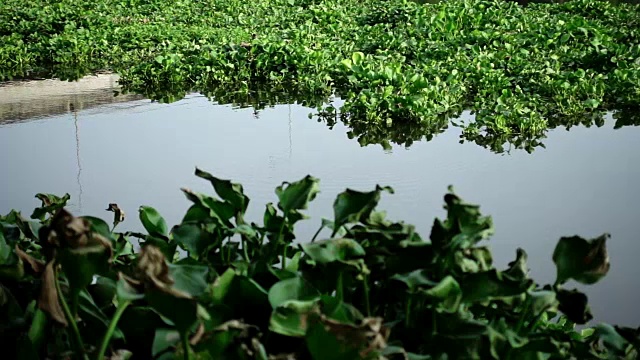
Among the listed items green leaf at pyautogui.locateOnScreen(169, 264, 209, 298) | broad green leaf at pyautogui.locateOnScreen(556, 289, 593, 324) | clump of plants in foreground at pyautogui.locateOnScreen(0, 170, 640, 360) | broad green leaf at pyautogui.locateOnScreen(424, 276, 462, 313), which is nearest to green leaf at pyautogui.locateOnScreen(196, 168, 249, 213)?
clump of plants in foreground at pyautogui.locateOnScreen(0, 170, 640, 360)

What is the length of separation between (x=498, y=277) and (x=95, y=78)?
6.52 m

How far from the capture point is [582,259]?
4.24 feet

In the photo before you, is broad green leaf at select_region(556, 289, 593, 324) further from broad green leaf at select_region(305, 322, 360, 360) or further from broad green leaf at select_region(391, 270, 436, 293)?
broad green leaf at select_region(305, 322, 360, 360)

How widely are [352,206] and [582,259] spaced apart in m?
0.31

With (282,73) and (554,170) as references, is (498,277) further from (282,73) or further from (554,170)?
(282,73)

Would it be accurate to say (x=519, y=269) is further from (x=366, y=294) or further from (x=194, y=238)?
(x=194, y=238)

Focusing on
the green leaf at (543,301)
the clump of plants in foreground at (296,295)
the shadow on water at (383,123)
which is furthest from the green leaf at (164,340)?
the shadow on water at (383,123)

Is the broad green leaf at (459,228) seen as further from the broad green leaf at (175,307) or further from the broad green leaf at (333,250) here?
the broad green leaf at (175,307)

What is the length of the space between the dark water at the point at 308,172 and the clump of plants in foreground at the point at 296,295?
2.01 metres

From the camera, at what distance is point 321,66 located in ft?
23.5

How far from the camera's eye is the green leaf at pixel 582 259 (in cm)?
128

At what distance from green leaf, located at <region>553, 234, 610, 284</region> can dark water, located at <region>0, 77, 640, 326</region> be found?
78.3 inches

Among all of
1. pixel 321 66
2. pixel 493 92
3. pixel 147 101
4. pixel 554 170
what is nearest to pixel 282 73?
pixel 321 66

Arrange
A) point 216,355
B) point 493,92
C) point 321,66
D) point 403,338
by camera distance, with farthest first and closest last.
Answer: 1. point 321,66
2. point 493,92
3. point 403,338
4. point 216,355
